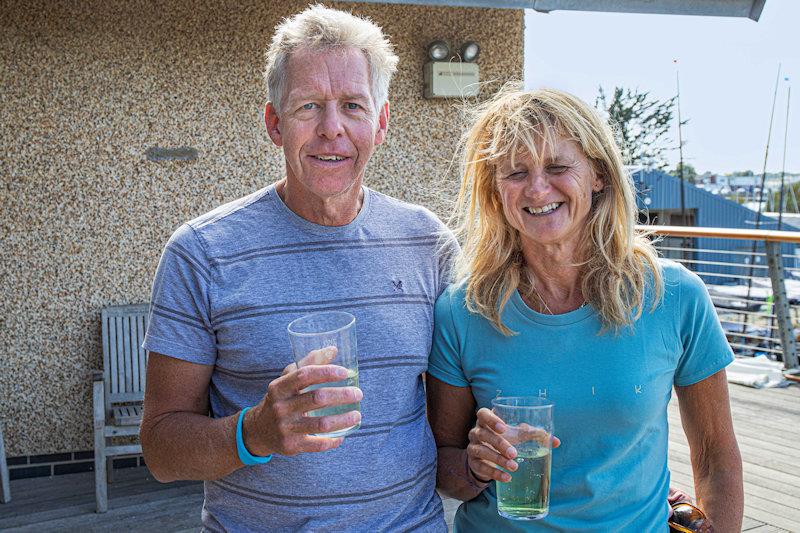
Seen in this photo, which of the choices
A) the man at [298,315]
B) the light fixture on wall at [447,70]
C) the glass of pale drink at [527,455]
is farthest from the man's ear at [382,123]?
the light fixture on wall at [447,70]

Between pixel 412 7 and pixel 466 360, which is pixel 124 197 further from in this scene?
pixel 466 360

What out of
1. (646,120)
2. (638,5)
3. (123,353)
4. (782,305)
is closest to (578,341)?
(638,5)

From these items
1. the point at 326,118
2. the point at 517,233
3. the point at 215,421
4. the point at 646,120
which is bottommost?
the point at 215,421

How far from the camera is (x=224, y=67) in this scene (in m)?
4.68

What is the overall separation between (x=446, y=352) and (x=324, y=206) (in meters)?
0.39

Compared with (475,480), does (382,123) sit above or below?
above

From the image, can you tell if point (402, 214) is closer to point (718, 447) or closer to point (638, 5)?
point (718, 447)

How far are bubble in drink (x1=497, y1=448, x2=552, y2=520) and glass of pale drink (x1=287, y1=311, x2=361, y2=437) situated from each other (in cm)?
35

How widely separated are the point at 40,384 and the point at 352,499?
361 centimetres

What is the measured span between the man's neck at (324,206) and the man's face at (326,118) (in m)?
0.04

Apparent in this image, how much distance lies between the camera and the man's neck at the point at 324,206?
1.58 meters

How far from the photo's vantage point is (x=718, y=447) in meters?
1.63

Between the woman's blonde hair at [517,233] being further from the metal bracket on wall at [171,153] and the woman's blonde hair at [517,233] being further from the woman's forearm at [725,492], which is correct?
the metal bracket on wall at [171,153]

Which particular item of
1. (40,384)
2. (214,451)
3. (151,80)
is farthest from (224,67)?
(214,451)
